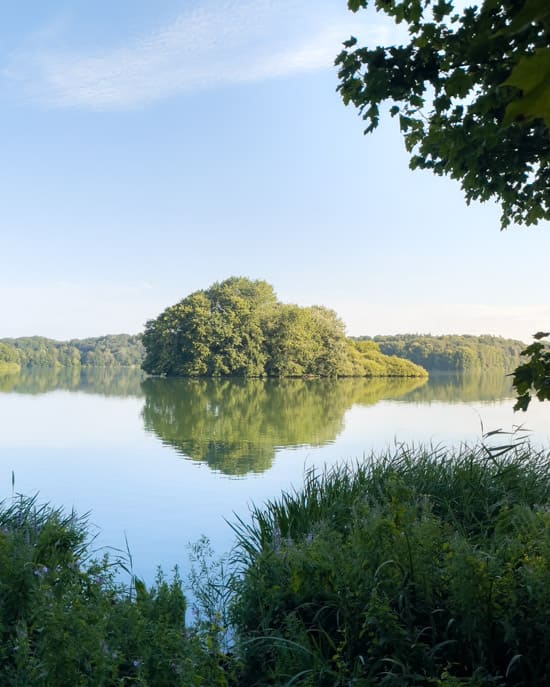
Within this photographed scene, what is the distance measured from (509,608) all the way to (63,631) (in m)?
1.91

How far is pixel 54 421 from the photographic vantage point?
1970 cm

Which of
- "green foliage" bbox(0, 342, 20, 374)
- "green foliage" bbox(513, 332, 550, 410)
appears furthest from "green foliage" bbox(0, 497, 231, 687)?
"green foliage" bbox(0, 342, 20, 374)

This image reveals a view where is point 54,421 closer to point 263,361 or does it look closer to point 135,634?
point 135,634

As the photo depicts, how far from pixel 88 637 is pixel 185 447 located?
12457 mm

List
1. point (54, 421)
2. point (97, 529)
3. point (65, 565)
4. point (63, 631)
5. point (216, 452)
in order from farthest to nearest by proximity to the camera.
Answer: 1. point (54, 421)
2. point (216, 452)
3. point (97, 529)
4. point (65, 565)
5. point (63, 631)

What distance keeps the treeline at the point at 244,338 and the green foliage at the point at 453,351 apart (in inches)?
925

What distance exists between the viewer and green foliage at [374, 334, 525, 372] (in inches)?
3214

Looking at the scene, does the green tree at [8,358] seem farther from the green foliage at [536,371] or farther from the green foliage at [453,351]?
the green foliage at [536,371]

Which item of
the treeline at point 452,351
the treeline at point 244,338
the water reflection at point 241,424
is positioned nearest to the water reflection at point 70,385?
the treeline at point 244,338

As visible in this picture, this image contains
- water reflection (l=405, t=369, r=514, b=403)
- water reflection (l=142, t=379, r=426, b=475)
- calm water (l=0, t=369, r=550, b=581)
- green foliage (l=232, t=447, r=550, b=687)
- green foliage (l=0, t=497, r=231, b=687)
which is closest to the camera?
green foliage (l=0, t=497, r=231, b=687)

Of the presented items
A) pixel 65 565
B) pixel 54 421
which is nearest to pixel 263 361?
pixel 54 421

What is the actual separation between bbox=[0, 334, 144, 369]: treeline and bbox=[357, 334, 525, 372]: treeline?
35.6 metres

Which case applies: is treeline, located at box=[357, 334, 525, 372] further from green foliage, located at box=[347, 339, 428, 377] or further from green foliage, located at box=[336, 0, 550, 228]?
green foliage, located at box=[336, 0, 550, 228]

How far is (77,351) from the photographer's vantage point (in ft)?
298
